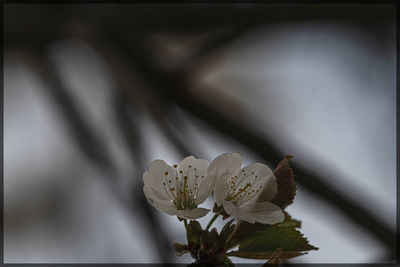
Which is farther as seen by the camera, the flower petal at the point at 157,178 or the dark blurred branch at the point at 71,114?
the dark blurred branch at the point at 71,114

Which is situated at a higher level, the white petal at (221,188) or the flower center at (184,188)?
the flower center at (184,188)

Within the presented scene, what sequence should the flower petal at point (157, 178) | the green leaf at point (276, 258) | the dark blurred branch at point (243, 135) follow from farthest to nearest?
1. the dark blurred branch at point (243, 135)
2. the flower petal at point (157, 178)
3. the green leaf at point (276, 258)

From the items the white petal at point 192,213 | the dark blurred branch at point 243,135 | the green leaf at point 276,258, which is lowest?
the green leaf at point 276,258

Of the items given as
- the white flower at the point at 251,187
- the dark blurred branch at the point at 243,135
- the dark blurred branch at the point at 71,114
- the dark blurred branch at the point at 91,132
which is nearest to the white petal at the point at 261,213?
the white flower at the point at 251,187

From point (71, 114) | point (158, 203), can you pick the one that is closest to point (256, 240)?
point (158, 203)

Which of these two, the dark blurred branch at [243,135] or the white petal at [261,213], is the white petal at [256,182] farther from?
the dark blurred branch at [243,135]

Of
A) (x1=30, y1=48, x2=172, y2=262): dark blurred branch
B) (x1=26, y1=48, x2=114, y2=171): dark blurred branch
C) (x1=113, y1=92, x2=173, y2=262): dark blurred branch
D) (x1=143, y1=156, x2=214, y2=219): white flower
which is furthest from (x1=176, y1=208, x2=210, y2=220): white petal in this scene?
(x1=26, y1=48, x2=114, y2=171): dark blurred branch
